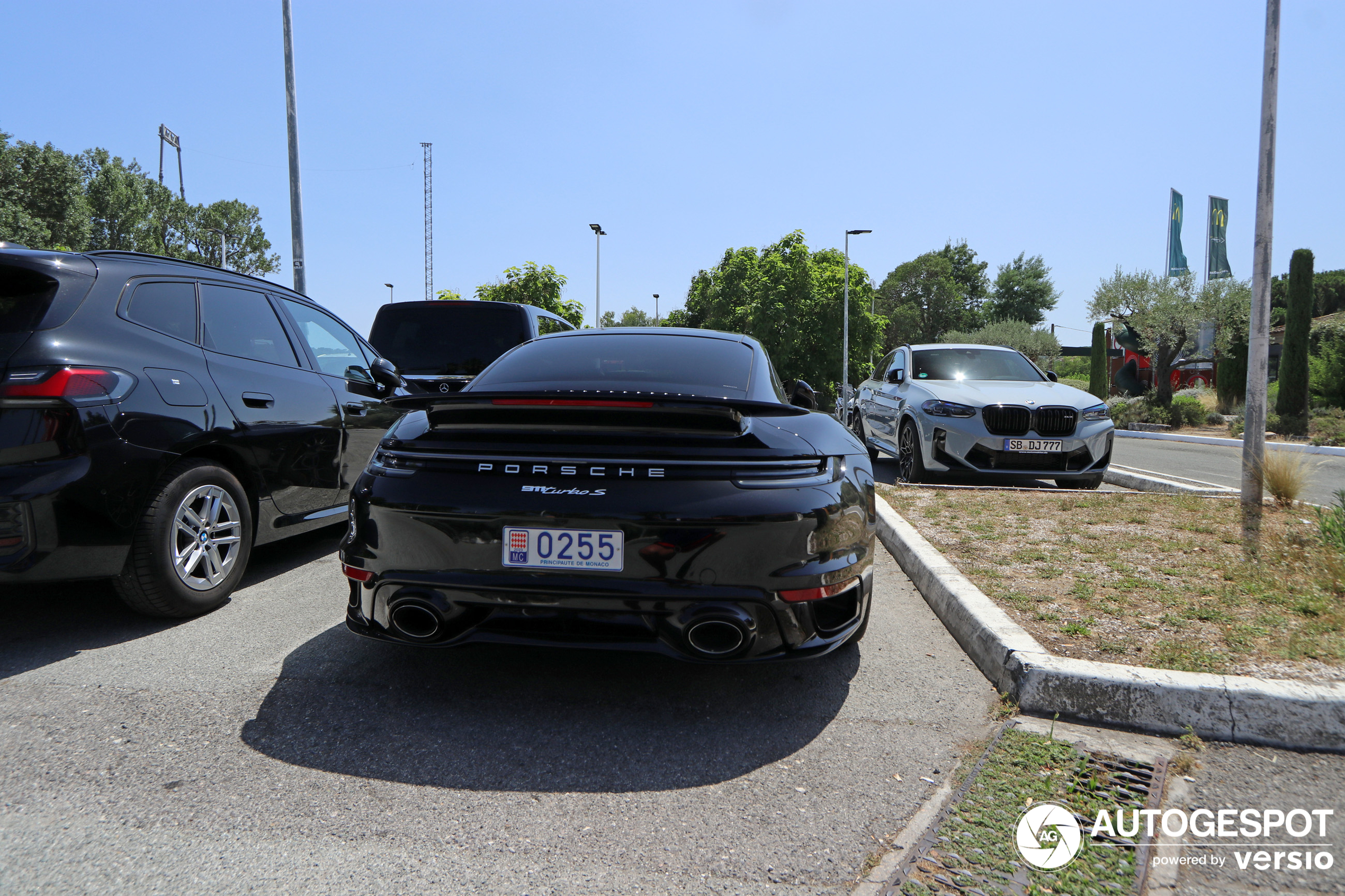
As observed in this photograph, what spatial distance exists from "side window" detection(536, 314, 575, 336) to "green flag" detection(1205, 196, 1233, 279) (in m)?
27.9

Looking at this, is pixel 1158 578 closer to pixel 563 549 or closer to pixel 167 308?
pixel 563 549

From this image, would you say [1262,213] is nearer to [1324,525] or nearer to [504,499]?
[1324,525]

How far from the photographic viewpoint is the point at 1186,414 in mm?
25688

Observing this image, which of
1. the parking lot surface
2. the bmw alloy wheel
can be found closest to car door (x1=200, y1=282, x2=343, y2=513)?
the bmw alloy wheel

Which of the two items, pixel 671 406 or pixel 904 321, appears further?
pixel 904 321

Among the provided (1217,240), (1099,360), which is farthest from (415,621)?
(1099,360)

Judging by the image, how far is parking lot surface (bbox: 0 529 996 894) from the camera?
6.60ft

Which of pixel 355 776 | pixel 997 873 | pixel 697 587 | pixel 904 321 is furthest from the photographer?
pixel 904 321

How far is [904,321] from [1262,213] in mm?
82079

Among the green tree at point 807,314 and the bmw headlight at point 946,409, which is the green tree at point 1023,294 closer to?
the green tree at point 807,314

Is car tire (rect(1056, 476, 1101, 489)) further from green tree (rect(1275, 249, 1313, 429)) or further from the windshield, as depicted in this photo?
green tree (rect(1275, 249, 1313, 429))

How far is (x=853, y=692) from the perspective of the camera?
10.5ft

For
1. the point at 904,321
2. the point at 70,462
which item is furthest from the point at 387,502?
the point at 904,321

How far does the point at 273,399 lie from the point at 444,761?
2837 millimetres
